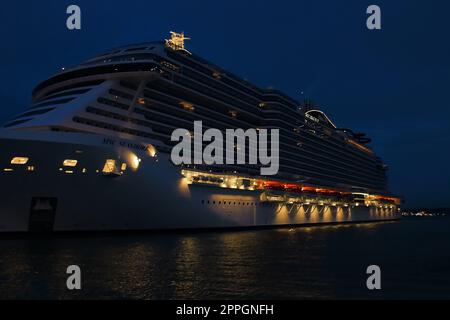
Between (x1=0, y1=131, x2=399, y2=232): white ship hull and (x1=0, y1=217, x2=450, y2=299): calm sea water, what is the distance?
6.00ft

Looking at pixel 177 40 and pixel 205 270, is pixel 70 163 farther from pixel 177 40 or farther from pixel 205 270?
pixel 177 40

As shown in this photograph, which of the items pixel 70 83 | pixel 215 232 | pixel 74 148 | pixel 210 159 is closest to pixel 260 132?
pixel 210 159

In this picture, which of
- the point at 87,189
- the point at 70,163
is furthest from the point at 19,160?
the point at 87,189

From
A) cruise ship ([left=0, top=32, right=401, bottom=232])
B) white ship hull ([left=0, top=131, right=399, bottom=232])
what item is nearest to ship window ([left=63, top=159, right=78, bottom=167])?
cruise ship ([left=0, top=32, right=401, bottom=232])

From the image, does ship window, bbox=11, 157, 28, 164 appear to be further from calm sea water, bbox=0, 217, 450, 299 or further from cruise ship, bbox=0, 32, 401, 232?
calm sea water, bbox=0, 217, 450, 299

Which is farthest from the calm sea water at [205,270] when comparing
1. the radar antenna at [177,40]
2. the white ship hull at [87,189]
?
the radar antenna at [177,40]

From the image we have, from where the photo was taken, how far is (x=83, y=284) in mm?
14781

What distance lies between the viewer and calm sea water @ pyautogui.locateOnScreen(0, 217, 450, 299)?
14.0 m

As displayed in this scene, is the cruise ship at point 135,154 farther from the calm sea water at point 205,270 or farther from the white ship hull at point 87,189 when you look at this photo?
the calm sea water at point 205,270

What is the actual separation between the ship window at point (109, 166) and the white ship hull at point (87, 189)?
0.96ft

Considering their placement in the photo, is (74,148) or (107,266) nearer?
(107,266)
